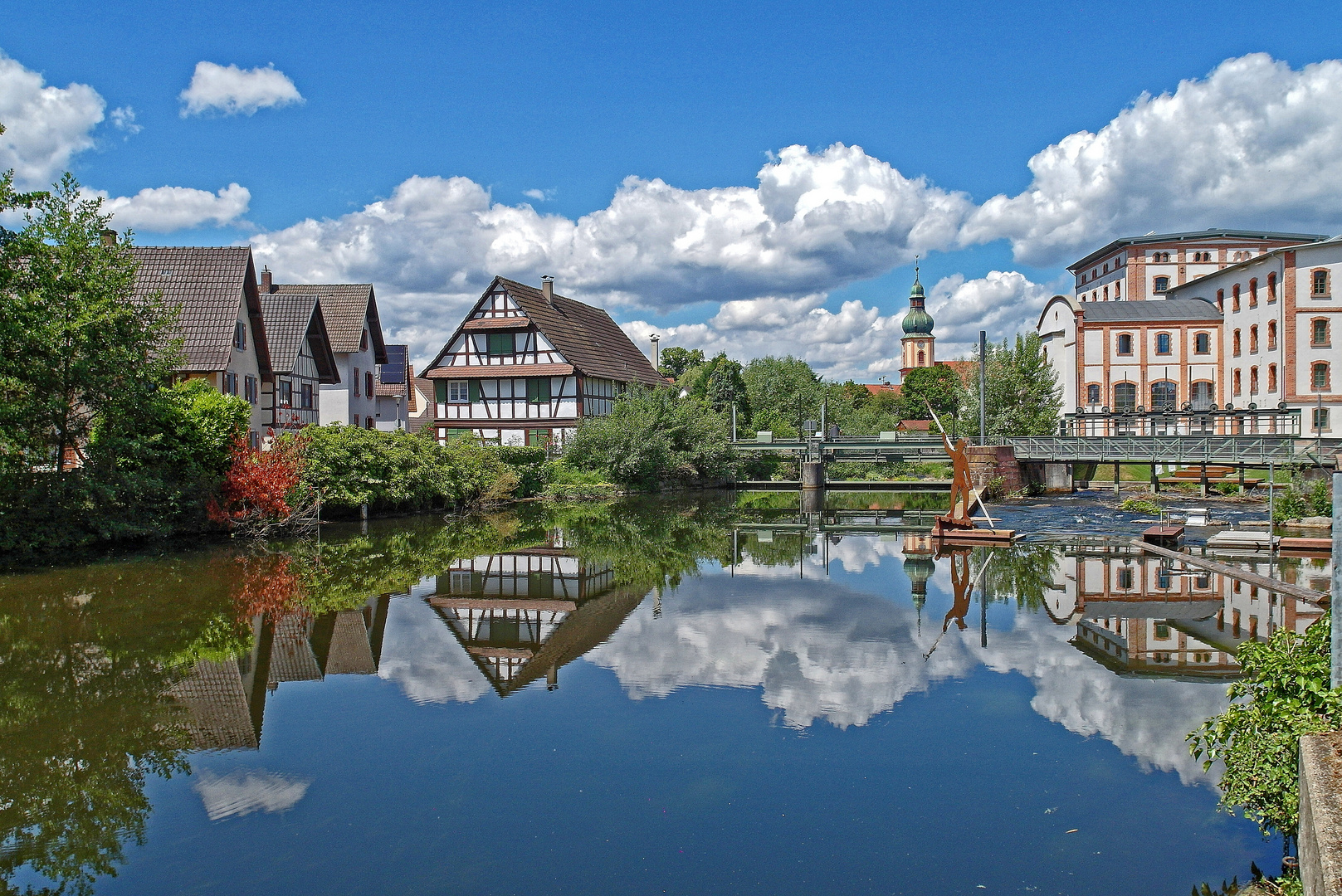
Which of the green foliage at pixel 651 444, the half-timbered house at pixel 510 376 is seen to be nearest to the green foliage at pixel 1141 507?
→ the green foliage at pixel 651 444

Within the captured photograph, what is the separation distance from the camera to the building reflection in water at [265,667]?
9.91 m

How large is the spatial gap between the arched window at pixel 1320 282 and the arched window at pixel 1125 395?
10.4 m

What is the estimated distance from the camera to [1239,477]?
3759cm

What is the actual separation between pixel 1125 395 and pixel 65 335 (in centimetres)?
5209

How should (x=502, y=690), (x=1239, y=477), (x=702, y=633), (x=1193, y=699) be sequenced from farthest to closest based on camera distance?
(x=1239, y=477) → (x=702, y=633) → (x=502, y=690) → (x=1193, y=699)

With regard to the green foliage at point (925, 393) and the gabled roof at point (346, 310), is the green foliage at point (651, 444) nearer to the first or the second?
the gabled roof at point (346, 310)

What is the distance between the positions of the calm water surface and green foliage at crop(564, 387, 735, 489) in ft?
81.2

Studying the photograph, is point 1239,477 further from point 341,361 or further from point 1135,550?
point 341,361

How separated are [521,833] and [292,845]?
1639 millimetres

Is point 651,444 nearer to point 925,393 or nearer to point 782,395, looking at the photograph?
point 782,395

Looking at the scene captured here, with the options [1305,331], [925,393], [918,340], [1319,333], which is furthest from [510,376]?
[918,340]

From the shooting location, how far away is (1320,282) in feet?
156

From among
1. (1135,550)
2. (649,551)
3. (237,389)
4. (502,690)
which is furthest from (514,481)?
(502,690)

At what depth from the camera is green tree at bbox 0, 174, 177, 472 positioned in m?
20.7
